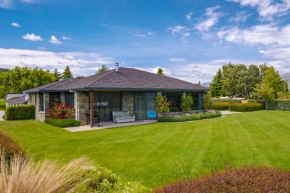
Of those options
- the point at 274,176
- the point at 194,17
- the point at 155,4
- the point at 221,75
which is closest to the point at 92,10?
the point at 155,4

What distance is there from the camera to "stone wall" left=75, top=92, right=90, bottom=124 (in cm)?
1379

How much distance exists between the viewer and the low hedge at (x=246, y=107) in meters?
24.1

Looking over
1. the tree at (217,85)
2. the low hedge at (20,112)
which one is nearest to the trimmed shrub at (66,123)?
the low hedge at (20,112)

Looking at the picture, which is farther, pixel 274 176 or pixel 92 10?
pixel 92 10

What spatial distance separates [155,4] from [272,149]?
1131 centimetres

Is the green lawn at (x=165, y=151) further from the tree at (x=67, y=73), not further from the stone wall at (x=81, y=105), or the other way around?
the tree at (x=67, y=73)

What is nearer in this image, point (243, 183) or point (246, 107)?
point (243, 183)

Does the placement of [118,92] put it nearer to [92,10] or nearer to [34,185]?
[92,10]

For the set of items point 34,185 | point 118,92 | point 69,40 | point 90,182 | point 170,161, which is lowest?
point 170,161

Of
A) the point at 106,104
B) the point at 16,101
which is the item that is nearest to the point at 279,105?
the point at 106,104

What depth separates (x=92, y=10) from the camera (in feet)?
45.3

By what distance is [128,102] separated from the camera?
50.8ft

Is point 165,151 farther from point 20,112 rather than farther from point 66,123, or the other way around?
point 20,112

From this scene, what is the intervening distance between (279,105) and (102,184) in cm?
2620
